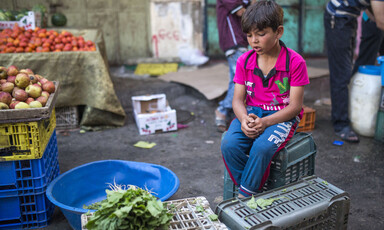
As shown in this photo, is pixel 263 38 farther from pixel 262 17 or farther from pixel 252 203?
pixel 252 203

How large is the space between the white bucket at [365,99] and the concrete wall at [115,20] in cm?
436

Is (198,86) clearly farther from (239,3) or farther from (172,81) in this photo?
(239,3)

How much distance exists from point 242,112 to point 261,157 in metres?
0.41

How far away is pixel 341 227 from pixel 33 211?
2.17 m

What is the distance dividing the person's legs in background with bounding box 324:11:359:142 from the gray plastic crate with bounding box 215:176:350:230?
2428mm

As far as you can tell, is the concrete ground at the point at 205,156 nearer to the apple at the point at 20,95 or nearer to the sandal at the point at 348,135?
the sandal at the point at 348,135

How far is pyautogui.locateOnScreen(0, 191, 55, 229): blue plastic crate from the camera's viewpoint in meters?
2.77

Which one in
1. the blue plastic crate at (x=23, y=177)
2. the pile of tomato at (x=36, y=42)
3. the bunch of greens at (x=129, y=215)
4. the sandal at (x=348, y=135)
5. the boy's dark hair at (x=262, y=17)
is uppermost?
the boy's dark hair at (x=262, y=17)

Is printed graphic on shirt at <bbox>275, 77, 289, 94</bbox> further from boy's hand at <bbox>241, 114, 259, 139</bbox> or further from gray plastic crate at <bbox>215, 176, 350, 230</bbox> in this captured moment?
gray plastic crate at <bbox>215, 176, 350, 230</bbox>

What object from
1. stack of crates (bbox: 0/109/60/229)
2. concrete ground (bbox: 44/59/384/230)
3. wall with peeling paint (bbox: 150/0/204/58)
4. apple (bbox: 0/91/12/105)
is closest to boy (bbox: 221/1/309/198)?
concrete ground (bbox: 44/59/384/230)

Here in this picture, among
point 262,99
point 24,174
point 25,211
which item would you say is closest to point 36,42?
point 24,174

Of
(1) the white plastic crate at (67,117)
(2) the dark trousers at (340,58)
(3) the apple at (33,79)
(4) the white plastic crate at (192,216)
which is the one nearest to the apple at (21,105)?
(3) the apple at (33,79)

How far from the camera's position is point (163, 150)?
14.2 feet

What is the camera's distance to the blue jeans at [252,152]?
2.33 metres
